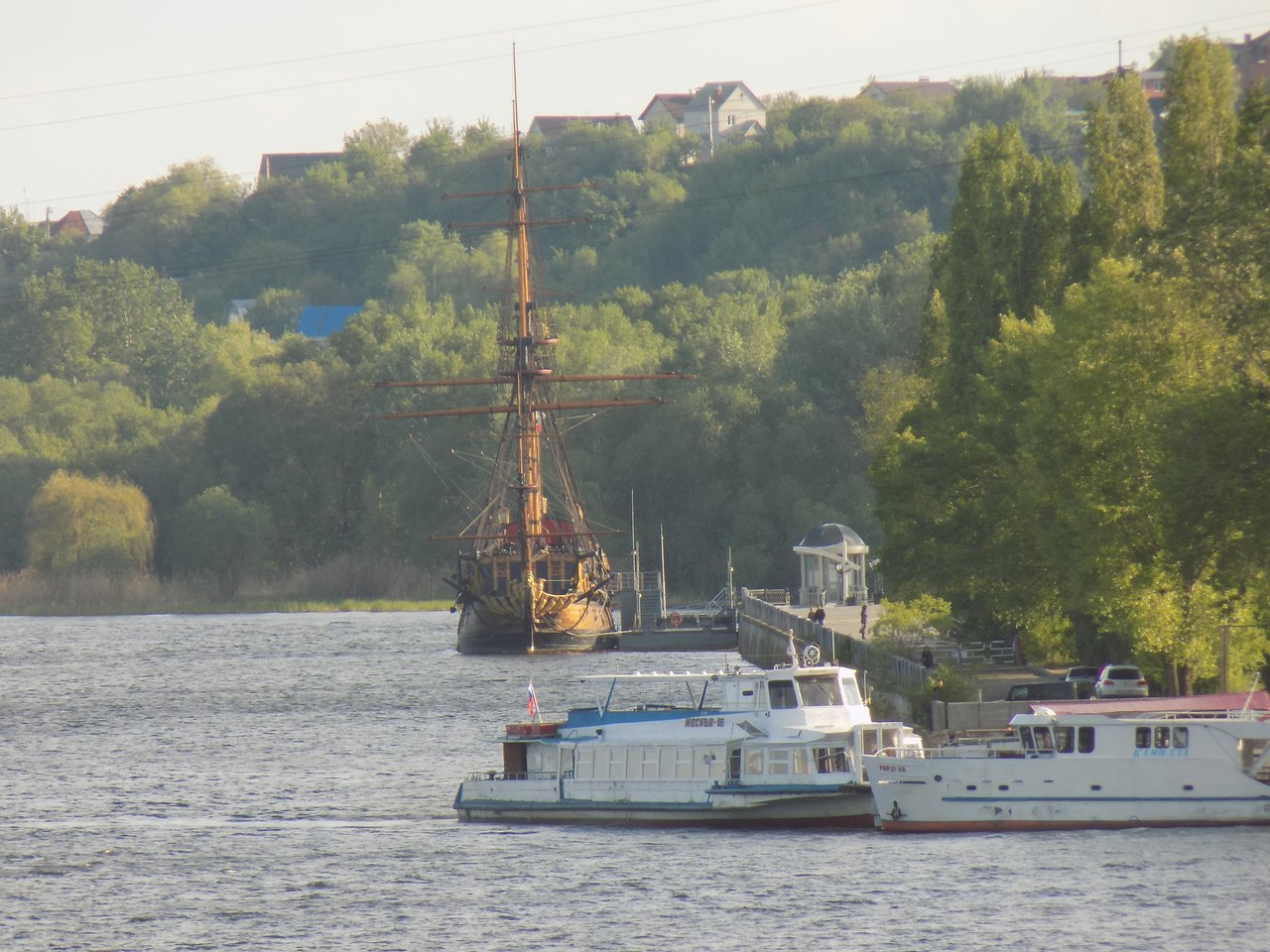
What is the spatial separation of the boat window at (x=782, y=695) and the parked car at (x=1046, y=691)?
25.8 feet

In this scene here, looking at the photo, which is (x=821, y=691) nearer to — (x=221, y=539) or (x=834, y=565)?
(x=834, y=565)

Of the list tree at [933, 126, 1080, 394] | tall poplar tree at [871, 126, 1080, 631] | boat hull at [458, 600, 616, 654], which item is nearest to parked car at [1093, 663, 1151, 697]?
tall poplar tree at [871, 126, 1080, 631]

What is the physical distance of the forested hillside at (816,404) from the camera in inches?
A: 2082

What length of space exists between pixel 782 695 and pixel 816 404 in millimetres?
88253

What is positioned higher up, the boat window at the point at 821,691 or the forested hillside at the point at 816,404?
the forested hillside at the point at 816,404

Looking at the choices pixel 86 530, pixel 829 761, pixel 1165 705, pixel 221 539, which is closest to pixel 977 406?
pixel 829 761

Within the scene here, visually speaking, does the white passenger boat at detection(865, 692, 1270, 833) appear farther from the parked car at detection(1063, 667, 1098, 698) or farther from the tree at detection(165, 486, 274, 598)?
the tree at detection(165, 486, 274, 598)

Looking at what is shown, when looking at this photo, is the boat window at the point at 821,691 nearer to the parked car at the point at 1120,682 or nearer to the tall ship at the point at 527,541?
the parked car at the point at 1120,682

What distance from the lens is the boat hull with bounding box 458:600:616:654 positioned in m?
110

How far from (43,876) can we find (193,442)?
392 feet

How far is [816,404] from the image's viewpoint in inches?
5335

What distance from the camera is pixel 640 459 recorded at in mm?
141125

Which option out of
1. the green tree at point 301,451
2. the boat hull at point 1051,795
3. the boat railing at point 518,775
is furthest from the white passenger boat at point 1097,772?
the green tree at point 301,451

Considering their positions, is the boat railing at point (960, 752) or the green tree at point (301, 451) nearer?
the boat railing at point (960, 752)
